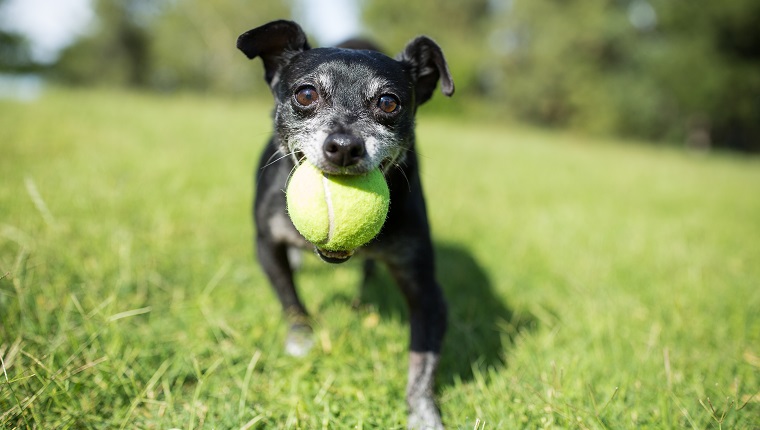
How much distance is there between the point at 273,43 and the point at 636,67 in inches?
1287

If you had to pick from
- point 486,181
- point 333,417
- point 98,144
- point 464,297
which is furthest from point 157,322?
point 486,181

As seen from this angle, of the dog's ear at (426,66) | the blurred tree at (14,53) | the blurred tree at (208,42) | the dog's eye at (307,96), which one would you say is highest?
the dog's ear at (426,66)

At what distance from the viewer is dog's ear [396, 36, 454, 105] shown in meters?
2.78

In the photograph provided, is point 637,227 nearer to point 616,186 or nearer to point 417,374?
point 616,186

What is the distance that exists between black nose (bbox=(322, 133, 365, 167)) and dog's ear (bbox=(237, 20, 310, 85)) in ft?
3.14

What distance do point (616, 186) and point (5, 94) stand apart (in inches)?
489

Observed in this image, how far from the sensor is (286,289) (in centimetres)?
300

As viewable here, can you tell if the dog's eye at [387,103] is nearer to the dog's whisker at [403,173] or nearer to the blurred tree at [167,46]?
the dog's whisker at [403,173]

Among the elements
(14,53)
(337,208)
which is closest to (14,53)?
(14,53)

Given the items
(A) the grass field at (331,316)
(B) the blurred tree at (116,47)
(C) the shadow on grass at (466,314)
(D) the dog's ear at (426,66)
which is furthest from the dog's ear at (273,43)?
(B) the blurred tree at (116,47)

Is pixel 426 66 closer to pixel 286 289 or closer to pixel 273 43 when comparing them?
pixel 273 43

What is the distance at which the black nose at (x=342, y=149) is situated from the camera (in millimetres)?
2037

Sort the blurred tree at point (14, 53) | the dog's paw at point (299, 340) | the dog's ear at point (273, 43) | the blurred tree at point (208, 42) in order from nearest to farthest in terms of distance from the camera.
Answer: the dog's ear at point (273, 43) → the dog's paw at point (299, 340) → the blurred tree at point (208, 42) → the blurred tree at point (14, 53)

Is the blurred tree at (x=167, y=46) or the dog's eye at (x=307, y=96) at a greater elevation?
the dog's eye at (x=307, y=96)
